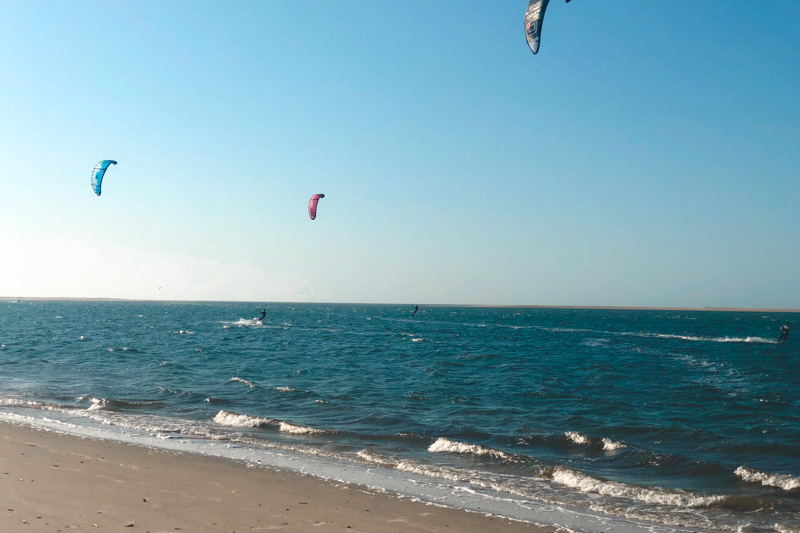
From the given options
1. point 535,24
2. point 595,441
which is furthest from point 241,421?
point 535,24

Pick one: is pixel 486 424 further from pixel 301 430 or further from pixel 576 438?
pixel 301 430

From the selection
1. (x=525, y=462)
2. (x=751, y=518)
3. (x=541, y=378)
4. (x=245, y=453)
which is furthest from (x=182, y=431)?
(x=541, y=378)

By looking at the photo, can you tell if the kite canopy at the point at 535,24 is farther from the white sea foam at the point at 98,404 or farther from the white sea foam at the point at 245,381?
the white sea foam at the point at 98,404

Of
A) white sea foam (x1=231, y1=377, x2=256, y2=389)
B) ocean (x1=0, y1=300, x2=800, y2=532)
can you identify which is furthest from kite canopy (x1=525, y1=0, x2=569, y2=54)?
white sea foam (x1=231, y1=377, x2=256, y2=389)

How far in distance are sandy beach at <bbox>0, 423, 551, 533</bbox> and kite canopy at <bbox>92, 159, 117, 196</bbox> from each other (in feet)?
78.9

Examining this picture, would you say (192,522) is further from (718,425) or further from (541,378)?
(541,378)

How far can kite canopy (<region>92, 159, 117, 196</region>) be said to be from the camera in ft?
104

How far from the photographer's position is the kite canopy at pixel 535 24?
16.3 meters

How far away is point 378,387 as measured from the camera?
871 inches

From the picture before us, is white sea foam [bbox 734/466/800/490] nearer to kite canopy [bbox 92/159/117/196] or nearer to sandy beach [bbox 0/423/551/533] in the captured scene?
sandy beach [bbox 0/423/551/533]

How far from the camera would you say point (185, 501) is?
8.20 m

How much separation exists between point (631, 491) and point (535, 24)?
40.9 feet

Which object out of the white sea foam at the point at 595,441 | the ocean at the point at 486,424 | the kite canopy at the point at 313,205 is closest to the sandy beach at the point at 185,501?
the ocean at the point at 486,424

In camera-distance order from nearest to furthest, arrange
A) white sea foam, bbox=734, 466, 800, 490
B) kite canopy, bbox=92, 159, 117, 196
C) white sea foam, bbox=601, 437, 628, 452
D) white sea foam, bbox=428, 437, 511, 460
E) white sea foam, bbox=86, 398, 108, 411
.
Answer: white sea foam, bbox=734, 466, 800, 490, white sea foam, bbox=428, 437, 511, 460, white sea foam, bbox=601, 437, 628, 452, white sea foam, bbox=86, 398, 108, 411, kite canopy, bbox=92, 159, 117, 196
